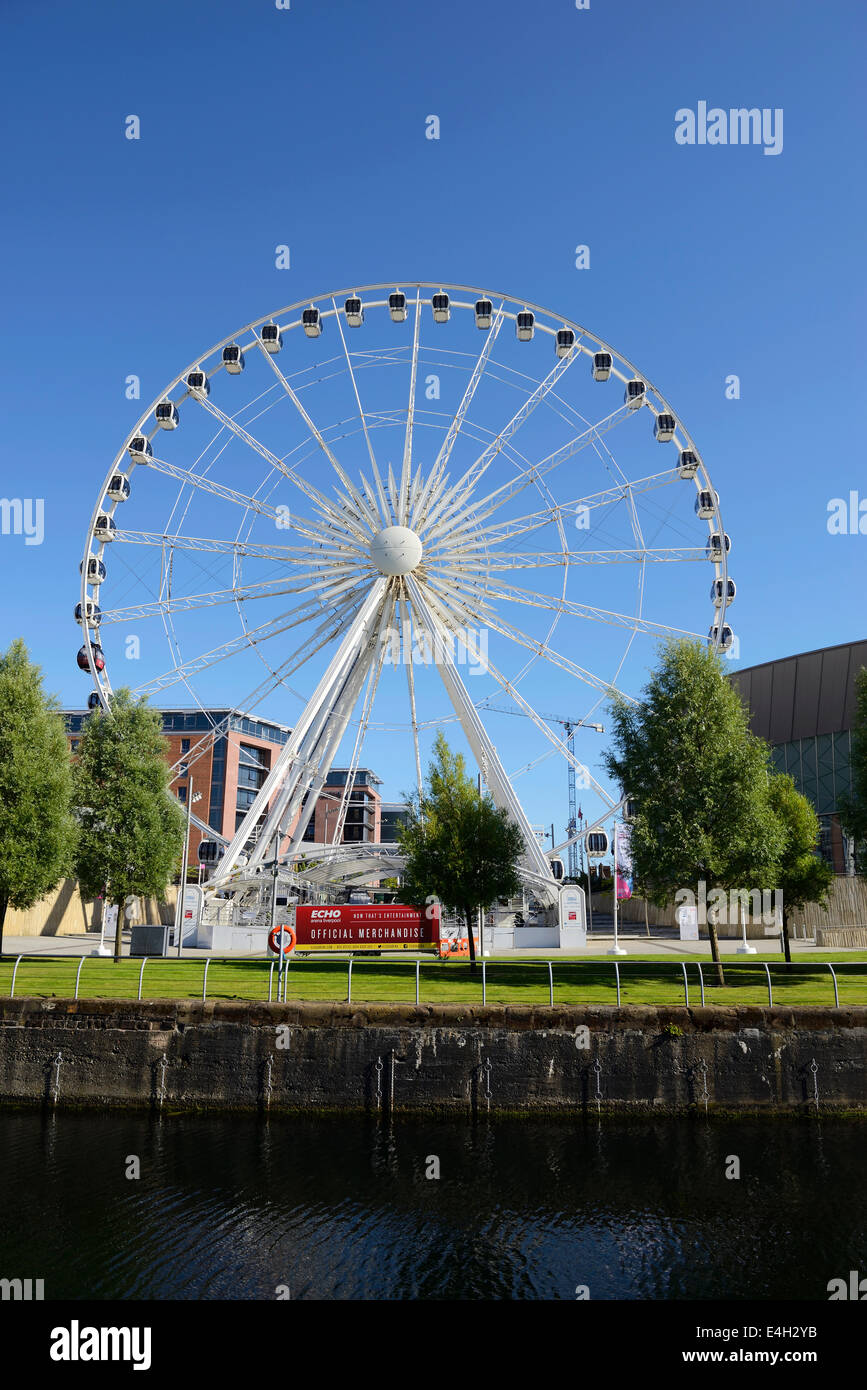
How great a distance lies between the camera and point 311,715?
119ft

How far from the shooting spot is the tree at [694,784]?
26266 mm

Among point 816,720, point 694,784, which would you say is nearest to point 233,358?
point 694,784

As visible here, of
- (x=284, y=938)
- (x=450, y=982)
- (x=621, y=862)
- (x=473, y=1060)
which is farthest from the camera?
(x=621, y=862)

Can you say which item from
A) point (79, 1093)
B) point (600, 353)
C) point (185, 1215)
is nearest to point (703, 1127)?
point (185, 1215)

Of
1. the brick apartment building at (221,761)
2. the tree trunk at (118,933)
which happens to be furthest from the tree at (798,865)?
the brick apartment building at (221,761)

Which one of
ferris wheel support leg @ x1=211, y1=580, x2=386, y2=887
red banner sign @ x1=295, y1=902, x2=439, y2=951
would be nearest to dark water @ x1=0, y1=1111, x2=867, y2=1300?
red banner sign @ x1=295, y1=902, x2=439, y2=951

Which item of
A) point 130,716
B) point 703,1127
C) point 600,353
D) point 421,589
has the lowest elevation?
point 703,1127

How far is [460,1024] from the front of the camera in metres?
19.0

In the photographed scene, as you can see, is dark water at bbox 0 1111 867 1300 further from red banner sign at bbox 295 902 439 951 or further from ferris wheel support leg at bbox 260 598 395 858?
ferris wheel support leg at bbox 260 598 395 858

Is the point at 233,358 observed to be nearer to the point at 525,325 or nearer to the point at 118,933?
the point at 525,325

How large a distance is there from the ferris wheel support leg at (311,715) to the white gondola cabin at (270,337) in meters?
11.0

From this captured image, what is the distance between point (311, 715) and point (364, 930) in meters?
12.1
